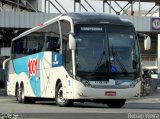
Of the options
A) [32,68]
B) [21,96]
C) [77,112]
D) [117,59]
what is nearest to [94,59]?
[117,59]

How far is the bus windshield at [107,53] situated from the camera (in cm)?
2014

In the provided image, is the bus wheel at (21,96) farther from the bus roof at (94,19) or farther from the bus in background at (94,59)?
the bus roof at (94,19)

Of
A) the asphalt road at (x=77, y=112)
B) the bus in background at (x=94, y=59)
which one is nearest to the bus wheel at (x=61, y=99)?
the bus in background at (x=94, y=59)

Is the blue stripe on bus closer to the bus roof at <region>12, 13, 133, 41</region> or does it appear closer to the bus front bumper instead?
the bus roof at <region>12, 13, 133, 41</region>

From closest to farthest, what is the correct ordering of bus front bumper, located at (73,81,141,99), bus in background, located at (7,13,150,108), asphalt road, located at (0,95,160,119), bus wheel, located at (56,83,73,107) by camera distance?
asphalt road, located at (0,95,160,119), bus front bumper, located at (73,81,141,99), bus in background, located at (7,13,150,108), bus wheel, located at (56,83,73,107)

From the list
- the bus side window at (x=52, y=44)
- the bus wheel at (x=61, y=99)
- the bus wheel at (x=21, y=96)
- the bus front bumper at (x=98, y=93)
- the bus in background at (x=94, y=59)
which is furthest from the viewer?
the bus wheel at (x=21, y=96)

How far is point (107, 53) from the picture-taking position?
20.4 m

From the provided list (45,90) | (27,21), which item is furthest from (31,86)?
(27,21)

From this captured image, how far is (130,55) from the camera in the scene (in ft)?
67.6

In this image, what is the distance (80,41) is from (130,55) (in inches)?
80.0

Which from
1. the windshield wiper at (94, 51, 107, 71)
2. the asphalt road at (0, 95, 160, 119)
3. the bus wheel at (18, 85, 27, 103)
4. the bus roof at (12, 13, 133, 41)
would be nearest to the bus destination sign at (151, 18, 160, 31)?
the bus wheel at (18, 85, 27, 103)

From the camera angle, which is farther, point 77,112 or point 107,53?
point 107,53

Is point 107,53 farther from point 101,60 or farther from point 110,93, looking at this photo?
point 110,93

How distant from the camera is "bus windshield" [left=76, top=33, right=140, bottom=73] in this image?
2014 centimetres
